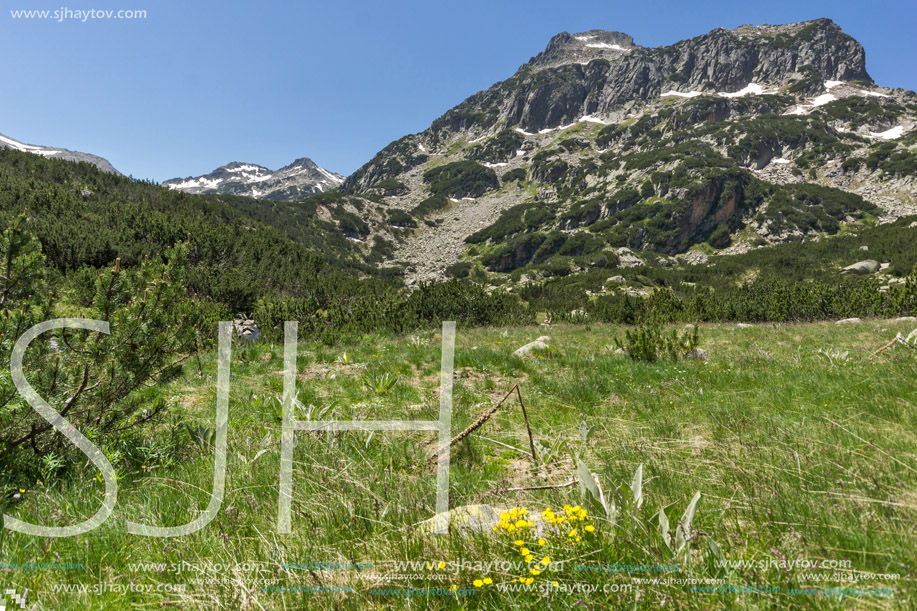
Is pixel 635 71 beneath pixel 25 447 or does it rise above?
above

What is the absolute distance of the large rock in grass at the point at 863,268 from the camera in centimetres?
4706

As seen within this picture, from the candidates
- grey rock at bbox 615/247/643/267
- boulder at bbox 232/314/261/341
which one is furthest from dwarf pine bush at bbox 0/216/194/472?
grey rock at bbox 615/247/643/267

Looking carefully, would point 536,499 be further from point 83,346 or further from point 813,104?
point 813,104

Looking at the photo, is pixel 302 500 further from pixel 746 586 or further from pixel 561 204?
pixel 561 204

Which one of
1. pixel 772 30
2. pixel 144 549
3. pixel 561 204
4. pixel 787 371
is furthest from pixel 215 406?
pixel 772 30

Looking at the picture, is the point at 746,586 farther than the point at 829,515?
No

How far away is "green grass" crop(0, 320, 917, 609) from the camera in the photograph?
1700 mm

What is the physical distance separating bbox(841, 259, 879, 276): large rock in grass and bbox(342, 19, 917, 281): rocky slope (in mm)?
36392

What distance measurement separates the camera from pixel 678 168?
338 ft

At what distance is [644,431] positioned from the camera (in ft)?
13.4

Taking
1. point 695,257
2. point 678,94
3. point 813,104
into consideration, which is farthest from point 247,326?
point 678,94

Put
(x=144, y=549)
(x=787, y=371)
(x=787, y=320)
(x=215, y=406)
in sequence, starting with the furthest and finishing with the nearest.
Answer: (x=787, y=320) → (x=787, y=371) → (x=215, y=406) → (x=144, y=549)

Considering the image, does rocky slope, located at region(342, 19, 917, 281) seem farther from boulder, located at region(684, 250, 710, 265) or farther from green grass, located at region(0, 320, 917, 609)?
green grass, located at region(0, 320, 917, 609)

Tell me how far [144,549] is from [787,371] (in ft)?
27.4
